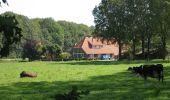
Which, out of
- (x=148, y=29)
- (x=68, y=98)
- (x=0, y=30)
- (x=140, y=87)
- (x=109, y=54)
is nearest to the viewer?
(x=68, y=98)

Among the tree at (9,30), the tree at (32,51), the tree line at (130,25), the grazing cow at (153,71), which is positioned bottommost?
the grazing cow at (153,71)

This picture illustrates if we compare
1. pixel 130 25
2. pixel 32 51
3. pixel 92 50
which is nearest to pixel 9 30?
pixel 130 25

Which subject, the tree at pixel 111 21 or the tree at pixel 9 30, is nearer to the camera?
the tree at pixel 9 30

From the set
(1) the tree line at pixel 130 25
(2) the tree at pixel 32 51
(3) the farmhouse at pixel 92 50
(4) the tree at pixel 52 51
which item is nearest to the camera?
(1) the tree line at pixel 130 25

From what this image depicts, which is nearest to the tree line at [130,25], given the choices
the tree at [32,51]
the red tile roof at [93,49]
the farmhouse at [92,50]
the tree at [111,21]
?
the tree at [111,21]

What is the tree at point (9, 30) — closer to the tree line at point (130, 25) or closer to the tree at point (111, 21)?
the tree line at point (130, 25)

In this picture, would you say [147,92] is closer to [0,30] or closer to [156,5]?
[0,30]

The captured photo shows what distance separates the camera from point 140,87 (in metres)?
24.0

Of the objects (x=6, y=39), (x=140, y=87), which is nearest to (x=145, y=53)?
(x=140, y=87)

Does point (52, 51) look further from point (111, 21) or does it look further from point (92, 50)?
point (92, 50)

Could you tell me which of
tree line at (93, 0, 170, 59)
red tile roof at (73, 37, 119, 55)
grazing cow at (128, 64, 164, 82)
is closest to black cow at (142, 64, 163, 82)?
grazing cow at (128, 64, 164, 82)

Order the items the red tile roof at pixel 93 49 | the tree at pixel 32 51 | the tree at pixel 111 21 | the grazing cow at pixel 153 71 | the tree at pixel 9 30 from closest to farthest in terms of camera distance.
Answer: the tree at pixel 9 30
the grazing cow at pixel 153 71
the tree at pixel 111 21
the tree at pixel 32 51
the red tile roof at pixel 93 49

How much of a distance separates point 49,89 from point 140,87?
5326 millimetres

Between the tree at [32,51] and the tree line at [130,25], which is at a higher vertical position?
the tree line at [130,25]
